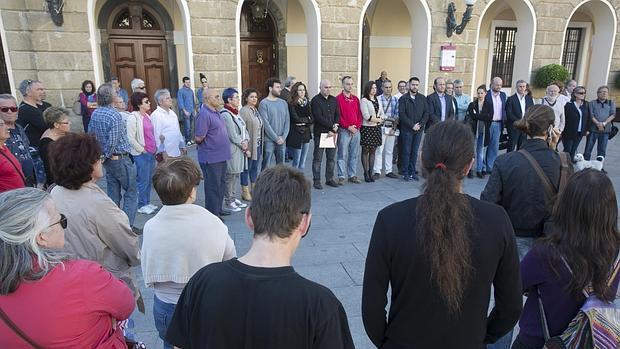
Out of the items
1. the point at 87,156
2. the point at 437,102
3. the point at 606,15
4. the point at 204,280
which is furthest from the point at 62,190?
the point at 606,15

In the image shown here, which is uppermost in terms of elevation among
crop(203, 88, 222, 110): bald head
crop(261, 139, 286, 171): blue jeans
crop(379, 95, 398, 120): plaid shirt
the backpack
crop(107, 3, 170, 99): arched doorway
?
crop(107, 3, 170, 99): arched doorway

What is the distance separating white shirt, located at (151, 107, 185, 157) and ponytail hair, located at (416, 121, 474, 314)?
4.74 meters

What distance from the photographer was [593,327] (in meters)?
1.63

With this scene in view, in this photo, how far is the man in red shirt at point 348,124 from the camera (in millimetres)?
7082

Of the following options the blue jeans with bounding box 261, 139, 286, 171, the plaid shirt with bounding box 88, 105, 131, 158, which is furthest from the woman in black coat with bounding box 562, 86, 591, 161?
the plaid shirt with bounding box 88, 105, 131, 158

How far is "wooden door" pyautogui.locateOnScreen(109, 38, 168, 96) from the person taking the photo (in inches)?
443

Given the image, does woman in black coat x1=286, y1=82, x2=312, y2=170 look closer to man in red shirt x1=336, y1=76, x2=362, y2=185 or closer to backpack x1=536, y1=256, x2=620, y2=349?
man in red shirt x1=336, y1=76, x2=362, y2=185

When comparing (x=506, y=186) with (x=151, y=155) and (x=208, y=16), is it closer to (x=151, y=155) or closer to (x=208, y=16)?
(x=151, y=155)

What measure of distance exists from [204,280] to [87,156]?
160 centimetres

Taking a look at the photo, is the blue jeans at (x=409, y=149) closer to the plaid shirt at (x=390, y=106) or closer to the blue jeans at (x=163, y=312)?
the plaid shirt at (x=390, y=106)

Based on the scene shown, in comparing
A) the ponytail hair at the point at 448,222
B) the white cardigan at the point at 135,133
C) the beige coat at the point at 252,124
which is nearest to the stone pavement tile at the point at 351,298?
the ponytail hair at the point at 448,222

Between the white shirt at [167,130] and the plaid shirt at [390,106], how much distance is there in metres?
3.67

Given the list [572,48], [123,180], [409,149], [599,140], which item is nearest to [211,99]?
[123,180]

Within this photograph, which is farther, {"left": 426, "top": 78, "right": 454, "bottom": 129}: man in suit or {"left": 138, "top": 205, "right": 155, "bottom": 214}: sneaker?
{"left": 426, "top": 78, "right": 454, "bottom": 129}: man in suit
